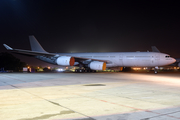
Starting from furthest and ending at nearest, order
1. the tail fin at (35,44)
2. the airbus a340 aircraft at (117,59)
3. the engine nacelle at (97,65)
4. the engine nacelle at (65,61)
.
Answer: the tail fin at (35,44) → the engine nacelle at (65,61) → the airbus a340 aircraft at (117,59) → the engine nacelle at (97,65)

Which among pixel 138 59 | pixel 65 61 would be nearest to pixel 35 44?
pixel 65 61

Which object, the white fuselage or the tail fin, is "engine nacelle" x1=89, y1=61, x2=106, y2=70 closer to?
the white fuselage

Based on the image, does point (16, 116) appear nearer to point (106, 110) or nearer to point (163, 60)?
point (106, 110)

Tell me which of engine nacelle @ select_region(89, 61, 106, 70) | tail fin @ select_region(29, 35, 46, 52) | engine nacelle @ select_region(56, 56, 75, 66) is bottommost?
engine nacelle @ select_region(89, 61, 106, 70)

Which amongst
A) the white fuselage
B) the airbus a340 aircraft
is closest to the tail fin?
the airbus a340 aircraft

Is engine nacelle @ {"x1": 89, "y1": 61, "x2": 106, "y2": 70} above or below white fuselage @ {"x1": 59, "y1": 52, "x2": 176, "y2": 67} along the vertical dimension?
below

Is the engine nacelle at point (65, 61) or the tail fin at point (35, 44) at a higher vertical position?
the tail fin at point (35, 44)

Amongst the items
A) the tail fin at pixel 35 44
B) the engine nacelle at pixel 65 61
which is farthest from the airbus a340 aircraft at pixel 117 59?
the tail fin at pixel 35 44

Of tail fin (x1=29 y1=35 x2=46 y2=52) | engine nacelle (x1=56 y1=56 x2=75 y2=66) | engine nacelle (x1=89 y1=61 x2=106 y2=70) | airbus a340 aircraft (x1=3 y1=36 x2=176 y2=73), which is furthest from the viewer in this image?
tail fin (x1=29 y1=35 x2=46 y2=52)

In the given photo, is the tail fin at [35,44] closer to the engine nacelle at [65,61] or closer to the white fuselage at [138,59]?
the engine nacelle at [65,61]

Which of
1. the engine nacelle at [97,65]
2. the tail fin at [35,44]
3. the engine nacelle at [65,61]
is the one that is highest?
the tail fin at [35,44]

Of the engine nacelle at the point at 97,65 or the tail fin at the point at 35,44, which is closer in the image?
the engine nacelle at the point at 97,65

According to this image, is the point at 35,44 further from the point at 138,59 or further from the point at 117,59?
the point at 138,59

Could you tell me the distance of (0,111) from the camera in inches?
184
